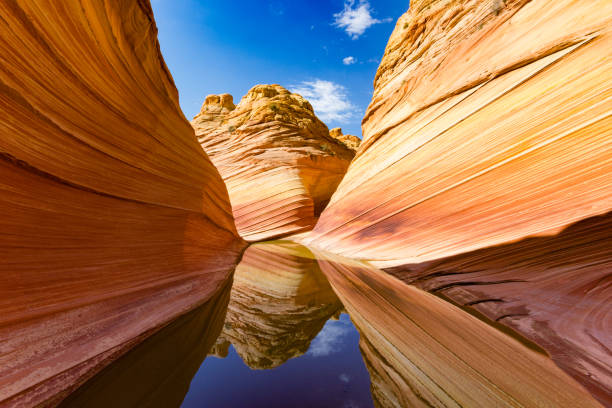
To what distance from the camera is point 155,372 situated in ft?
4.21

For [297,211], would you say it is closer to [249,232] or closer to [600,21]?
[249,232]

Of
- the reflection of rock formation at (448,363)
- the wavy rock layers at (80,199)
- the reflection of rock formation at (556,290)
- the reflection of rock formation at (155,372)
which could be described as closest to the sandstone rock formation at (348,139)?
the reflection of rock formation at (556,290)

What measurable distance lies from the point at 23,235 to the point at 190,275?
4.63 feet

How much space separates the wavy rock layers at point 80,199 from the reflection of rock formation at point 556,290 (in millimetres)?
2304

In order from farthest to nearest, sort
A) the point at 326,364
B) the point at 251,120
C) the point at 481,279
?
the point at 251,120, the point at 481,279, the point at 326,364

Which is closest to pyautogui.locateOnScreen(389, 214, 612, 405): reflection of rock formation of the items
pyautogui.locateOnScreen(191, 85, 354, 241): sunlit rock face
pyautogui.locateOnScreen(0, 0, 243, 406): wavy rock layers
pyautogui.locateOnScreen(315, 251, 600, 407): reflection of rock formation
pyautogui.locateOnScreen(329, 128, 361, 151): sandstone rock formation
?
pyautogui.locateOnScreen(315, 251, 600, 407): reflection of rock formation

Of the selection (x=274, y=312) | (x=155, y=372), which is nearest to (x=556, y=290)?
(x=274, y=312)

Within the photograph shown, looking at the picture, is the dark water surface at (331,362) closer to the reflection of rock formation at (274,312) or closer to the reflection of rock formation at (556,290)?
the reflection of rock formation at (274,312)

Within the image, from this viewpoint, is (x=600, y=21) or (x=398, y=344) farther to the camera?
(x=600, y=21)

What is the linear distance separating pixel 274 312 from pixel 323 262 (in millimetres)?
2198

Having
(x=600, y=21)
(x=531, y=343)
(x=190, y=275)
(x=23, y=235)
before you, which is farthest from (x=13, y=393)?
(x=600, y=21)

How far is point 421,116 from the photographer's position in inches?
172

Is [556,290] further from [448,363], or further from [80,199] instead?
[80,199]

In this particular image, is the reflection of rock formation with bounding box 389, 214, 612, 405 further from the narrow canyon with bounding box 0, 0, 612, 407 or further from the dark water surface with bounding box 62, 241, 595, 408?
the dark water surface with bounding box 62, 241, 595, 408
